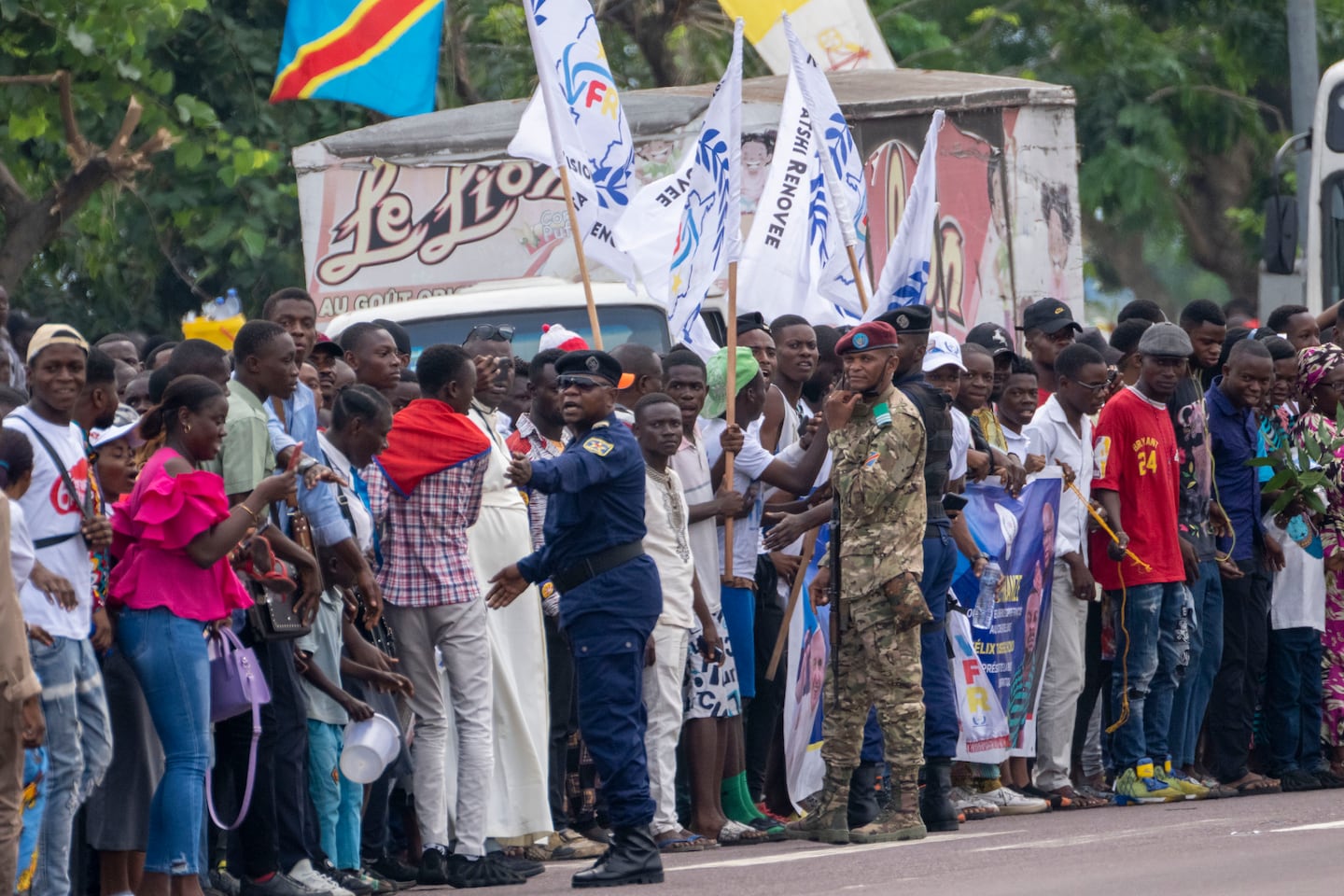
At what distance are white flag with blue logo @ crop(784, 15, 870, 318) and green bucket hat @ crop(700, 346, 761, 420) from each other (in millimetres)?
1127

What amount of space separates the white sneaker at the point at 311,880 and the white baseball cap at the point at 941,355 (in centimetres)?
376

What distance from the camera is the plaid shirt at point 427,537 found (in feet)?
27.3

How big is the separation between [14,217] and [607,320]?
3715mm

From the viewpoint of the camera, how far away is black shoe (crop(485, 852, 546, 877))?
845cm

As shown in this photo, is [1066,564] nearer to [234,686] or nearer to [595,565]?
[595,565]

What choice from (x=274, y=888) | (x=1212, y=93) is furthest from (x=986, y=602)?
(x=1212, y=93)

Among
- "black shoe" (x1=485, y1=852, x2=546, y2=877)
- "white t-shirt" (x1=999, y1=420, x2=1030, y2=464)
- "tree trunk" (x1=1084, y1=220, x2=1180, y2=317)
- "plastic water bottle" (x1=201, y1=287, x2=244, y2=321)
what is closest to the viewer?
"black shoe" (x1=485, y1=852, x2=546, y2=877)

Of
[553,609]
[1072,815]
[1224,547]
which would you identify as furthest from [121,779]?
[1224,547]

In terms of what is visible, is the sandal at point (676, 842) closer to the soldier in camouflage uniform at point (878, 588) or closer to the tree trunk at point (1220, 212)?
the soldier in camouflage uniform at point (878, 588)

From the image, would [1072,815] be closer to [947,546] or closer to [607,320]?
[947,546]

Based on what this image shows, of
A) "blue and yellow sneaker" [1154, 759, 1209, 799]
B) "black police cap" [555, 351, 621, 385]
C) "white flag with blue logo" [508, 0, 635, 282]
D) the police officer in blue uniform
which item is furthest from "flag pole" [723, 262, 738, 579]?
"blue and yellow sneaker" [1154, 759, 1209, 799]

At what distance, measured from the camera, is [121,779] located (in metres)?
7.27

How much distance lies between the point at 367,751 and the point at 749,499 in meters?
2.49

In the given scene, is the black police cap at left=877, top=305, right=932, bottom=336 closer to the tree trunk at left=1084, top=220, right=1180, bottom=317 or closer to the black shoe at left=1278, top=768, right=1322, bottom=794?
the black shoe at left=1278, top=768, right=1322, bottom=794
